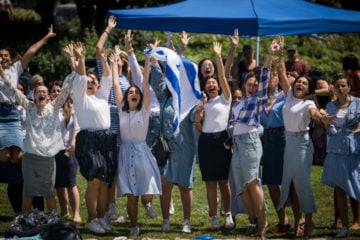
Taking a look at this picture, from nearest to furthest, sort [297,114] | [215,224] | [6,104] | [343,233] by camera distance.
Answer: [297,114], [343,233], [215,224], [6,104]

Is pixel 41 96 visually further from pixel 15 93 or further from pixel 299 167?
pixel 299 167

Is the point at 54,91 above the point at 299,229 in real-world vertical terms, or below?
above

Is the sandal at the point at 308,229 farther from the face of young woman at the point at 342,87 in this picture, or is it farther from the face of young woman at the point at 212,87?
the face of young woman at the point at 212,87

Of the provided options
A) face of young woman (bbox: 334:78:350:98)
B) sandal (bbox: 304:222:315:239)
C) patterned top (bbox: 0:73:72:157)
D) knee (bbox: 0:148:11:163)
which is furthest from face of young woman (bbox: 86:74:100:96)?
sandal (bbox: 304:222:315:239)

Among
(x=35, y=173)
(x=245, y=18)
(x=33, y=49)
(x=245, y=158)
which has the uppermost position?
(x=245, y=18)

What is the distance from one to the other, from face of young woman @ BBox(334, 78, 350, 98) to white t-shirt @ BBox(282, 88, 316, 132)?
1.27 ft

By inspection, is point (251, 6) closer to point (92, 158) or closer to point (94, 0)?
point (92, 158)

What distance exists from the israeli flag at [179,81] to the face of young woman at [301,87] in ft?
4.19

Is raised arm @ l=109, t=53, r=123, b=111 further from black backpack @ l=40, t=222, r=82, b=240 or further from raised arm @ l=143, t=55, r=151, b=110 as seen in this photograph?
black backpack @ l=40, t=222, r=82, b=240

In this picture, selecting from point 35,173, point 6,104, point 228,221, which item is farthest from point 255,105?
point 6,104

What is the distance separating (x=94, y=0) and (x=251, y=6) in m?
12.3

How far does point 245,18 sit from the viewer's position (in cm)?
1212

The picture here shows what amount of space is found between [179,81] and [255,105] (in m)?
1.16

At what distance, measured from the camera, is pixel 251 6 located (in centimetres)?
1257
